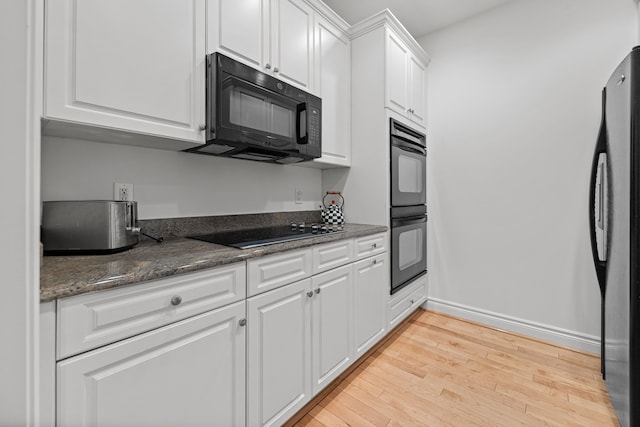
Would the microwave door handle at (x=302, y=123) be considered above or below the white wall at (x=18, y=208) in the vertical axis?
above

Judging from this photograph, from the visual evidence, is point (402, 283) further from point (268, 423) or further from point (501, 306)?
point (268, 423)

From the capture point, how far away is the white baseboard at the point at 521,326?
80.9 inches

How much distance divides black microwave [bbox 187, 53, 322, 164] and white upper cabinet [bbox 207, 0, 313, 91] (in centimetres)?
12

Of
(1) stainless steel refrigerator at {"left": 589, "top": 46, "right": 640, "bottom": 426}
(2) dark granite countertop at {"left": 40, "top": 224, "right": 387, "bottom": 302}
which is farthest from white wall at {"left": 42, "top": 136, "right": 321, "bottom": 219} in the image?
(1) stainless steel refrigerator at {"left": 589, "top": 46, "right": 640, "bottom": 426}

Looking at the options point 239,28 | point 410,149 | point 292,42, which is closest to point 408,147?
point 410,149

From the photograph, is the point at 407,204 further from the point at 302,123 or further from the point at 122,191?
the point at 122,191

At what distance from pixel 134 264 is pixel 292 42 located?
4.98ft

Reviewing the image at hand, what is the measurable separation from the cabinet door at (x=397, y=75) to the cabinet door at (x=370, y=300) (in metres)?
1.17

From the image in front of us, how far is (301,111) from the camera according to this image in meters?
1.70

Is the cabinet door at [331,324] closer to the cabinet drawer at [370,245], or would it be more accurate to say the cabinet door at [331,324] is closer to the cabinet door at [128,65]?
the cabinet drawer at [370,245]

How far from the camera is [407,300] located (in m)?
2.40

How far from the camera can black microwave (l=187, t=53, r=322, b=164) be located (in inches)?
51.5

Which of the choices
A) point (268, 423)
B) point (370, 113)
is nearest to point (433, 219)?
point (370, 113)

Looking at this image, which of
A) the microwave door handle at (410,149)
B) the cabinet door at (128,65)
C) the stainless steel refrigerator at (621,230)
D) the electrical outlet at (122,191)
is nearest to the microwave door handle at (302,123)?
the cabinet door at (128,65)
